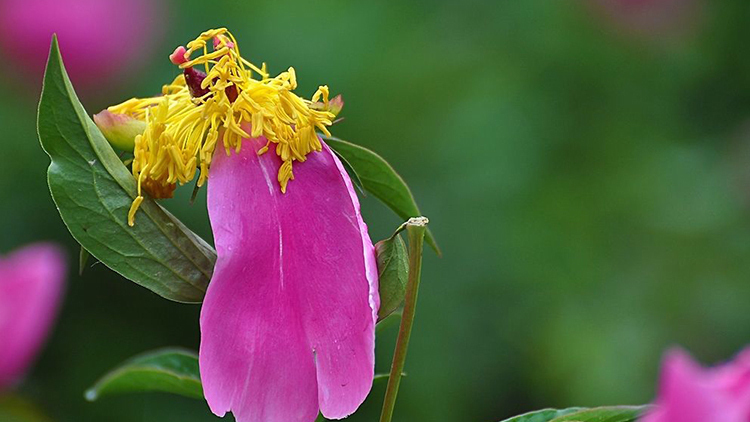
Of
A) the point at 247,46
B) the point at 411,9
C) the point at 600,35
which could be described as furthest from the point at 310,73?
the point at 600,35

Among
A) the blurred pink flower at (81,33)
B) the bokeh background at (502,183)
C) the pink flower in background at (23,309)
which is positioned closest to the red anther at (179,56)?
the pink flower in background at (23,309)

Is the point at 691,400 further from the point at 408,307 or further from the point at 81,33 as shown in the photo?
the point at 81,33

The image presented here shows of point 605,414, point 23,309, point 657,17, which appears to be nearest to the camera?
point 605,414

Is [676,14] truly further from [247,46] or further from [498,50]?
[247,46]

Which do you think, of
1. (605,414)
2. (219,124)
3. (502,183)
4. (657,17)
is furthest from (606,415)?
(657,17)

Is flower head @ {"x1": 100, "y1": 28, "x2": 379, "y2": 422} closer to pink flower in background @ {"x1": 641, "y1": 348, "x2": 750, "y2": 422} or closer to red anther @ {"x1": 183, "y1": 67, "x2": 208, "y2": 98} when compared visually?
red anther @ {"x1": 183, "y1": 67, "x2": 208, "y2": 98}

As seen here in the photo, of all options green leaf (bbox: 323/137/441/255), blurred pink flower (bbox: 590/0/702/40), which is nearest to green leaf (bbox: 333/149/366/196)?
green leaf (bbox: 323/137/441/255)

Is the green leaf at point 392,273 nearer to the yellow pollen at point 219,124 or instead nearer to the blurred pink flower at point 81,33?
the yellow pollen at point 219,124
